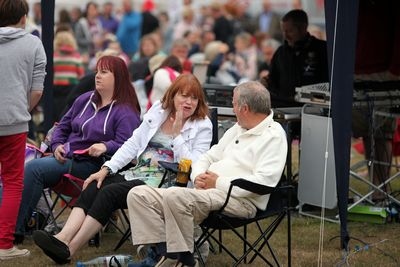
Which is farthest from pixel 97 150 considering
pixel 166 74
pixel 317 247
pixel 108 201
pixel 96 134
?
pixel 166 74

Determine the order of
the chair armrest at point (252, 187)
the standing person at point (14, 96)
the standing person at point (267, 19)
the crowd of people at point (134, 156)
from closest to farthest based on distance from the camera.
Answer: the chair armrest at point (252, 187), the crowd of people at point (134, 156), the standing person at point (14, 96), the standing person at point (267, 19)

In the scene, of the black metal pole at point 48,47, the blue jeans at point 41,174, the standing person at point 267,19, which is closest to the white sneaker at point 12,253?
the blue jeans at point 41,174

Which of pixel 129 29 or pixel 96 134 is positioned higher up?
pixel 129 29

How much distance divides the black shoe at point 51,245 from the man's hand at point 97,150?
73 centimetres

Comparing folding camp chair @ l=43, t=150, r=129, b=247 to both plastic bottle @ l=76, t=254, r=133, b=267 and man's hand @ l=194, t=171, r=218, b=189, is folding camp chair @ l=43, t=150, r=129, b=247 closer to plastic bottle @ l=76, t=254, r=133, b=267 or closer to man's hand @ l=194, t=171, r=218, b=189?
plastic bottle @ l=76, t=254, r=133, b=267

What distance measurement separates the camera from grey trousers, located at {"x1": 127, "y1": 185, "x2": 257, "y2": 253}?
4.94 m

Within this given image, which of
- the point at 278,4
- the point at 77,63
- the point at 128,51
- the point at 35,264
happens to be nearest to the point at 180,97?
the point at 35,264

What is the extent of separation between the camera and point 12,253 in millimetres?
5711

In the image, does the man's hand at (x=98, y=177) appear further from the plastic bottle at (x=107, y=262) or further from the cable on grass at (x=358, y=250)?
the cable on grass at (x=358, y=250)

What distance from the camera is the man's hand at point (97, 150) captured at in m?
5.90

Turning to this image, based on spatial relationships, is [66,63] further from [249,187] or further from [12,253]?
[249,187]

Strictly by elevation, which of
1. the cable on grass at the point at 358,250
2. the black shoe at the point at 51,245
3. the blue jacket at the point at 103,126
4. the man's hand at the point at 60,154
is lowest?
the cable on grass at the point at 358,250

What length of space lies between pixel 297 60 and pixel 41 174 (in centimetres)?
263

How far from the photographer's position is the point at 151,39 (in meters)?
11.4
